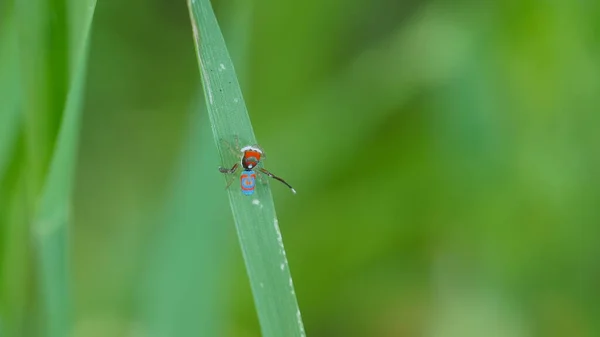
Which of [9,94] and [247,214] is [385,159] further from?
[9,94]

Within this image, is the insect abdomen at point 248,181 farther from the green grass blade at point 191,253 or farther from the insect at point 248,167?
the green grass blade at point 191,253

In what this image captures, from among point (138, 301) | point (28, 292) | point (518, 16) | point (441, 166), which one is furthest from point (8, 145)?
point (518, 16)

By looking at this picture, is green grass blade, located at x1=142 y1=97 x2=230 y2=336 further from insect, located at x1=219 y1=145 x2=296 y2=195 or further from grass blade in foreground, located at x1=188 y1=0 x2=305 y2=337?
grass blade in foreground, located at x1=188 y1=0 x2=305 y2=337

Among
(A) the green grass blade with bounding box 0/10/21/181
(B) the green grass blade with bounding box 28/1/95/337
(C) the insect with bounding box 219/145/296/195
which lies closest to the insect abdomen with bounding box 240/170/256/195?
(C) the insect with bounding box 219/145/296/195

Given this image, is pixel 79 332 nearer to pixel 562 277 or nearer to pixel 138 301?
pixel 138 301

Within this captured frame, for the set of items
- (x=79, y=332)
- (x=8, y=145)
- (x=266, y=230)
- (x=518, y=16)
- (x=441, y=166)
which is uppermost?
(x=518, y=16)

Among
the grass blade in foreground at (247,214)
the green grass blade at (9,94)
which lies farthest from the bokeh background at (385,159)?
the grass blade in foreground at (247,214)
